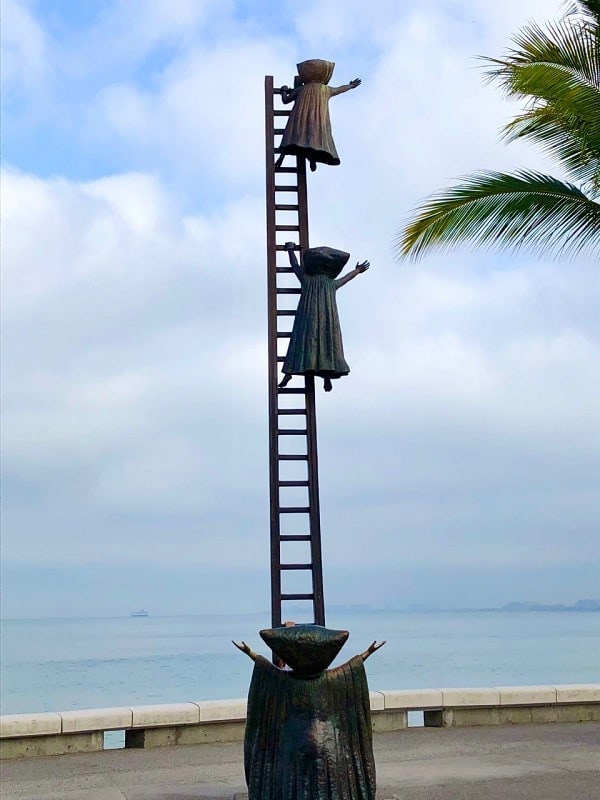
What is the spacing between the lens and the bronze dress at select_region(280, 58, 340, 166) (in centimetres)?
1025

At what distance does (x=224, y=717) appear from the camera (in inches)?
454

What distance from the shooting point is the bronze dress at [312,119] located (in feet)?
33.6

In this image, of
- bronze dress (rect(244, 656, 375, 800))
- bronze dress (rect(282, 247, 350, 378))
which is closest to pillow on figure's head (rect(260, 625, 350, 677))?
bronze dress (rect(244, 656, 375, 800))

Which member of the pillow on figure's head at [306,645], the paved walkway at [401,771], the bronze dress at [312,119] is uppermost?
the bronze dress at [312,119]

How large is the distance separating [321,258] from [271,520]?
2.33m

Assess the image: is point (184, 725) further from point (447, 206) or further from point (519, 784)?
point (447, 206)

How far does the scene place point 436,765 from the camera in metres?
10.7

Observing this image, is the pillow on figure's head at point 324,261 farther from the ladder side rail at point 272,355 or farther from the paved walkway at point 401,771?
the paved walkway at point 401,771

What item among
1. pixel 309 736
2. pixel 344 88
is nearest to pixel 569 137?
pixel 344 88

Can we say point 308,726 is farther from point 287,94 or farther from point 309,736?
point 287,94

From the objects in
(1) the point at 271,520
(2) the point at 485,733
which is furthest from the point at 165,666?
(1) the point at 271,520

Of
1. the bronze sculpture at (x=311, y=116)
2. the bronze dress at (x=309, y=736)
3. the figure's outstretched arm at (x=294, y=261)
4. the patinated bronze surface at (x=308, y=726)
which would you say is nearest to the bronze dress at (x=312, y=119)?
the bronze sculpture at (x=311, y=116)

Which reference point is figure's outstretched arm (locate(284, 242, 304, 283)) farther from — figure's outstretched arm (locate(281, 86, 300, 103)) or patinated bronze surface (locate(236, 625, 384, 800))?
patinated bronze surface (locate(236, 625, 384, 800))

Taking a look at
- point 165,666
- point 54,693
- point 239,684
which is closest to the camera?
point 54,693
